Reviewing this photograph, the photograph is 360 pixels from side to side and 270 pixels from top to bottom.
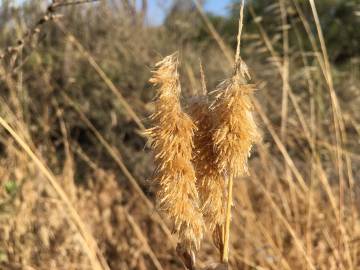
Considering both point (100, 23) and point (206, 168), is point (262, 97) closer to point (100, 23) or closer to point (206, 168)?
point (100, 23)

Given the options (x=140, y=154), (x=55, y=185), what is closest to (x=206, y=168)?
(x=55, y=185)

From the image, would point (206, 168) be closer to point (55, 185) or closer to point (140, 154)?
point (55, 185)

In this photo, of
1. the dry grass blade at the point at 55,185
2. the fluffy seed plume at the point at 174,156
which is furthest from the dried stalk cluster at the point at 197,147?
the dry grass blade at the point at 55,185

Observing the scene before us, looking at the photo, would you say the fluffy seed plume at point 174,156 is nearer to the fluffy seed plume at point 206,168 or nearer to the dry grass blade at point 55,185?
the fluffy seed plume at point 206,168

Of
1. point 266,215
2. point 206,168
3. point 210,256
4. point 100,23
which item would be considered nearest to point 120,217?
point 210,256

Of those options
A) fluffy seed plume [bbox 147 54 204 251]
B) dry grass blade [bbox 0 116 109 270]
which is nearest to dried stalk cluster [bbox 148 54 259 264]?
fluffy seed plume [bbox 147 54 204 251]

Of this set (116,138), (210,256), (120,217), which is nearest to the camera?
(210,256)

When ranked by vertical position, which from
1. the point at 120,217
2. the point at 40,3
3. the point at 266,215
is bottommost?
the point at 266,215
